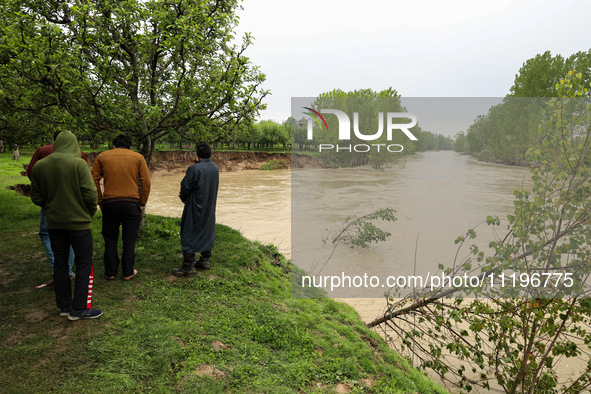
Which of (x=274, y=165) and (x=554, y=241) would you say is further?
(x=274, y=165)

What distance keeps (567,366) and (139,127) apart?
29.7ft

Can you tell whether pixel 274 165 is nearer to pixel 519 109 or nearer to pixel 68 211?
pixel 519 109

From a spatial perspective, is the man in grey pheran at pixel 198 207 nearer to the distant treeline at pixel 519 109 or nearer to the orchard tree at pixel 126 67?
the orchard tree at pixel 126 67

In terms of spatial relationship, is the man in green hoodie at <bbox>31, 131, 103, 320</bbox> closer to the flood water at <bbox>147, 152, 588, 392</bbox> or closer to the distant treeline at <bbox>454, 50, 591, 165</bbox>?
the flood water at <bbox>147, 152, 588, 392</bbox>

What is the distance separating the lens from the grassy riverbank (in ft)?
10.1

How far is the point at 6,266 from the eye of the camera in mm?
5500

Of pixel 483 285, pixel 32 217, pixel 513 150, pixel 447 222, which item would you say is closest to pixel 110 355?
pixel 483 285

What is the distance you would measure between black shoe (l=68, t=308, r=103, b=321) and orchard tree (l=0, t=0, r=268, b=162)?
336 centimetres

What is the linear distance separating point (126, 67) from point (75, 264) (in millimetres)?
4303

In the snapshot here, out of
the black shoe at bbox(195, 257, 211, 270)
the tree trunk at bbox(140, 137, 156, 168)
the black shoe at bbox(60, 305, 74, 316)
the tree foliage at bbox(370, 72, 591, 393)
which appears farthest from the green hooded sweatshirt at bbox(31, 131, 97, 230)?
the tree foliage at bbox(370, 72, 591, 393)

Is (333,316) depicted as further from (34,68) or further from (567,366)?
(34,68)

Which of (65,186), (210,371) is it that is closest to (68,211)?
(65,186)

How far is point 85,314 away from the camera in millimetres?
3855

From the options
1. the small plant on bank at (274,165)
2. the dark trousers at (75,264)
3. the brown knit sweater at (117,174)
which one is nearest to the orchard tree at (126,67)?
the brown knit sweater at (117,174)
